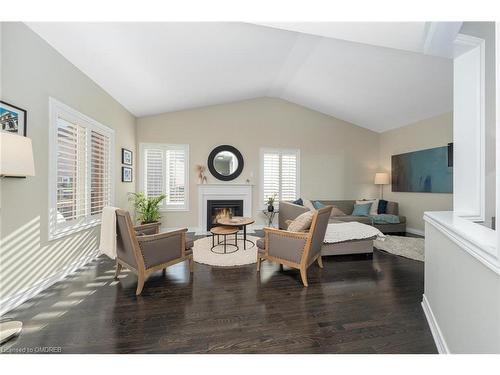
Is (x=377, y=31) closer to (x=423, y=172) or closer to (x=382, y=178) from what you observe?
(x=423, y=172)

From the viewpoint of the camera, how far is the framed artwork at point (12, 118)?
77.0 inches

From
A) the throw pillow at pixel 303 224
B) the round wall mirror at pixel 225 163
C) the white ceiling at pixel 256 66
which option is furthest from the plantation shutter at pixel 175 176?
the throw pillow at pixel 303 224

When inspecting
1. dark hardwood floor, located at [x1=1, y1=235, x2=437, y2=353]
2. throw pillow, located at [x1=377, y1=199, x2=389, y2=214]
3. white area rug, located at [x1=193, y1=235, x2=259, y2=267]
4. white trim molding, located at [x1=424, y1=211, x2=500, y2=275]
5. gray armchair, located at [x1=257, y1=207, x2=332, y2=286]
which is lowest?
dark hardwood floor, located at [x1=1, y1=235, x2=437, y2=353]

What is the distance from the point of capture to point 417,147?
17.2ft

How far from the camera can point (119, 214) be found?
8.05 feet

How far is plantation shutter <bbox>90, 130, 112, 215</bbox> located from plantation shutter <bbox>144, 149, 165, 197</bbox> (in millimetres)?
1287

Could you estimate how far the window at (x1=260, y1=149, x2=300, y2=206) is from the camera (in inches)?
233

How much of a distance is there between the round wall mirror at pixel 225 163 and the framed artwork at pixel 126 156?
1.84 metres

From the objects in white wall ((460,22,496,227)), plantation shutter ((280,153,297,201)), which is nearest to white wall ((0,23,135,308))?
white wall ((460,22,496,227))

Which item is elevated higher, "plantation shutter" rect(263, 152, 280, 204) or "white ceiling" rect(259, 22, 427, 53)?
"white ceiling" rect(259, 22, 427, 53)

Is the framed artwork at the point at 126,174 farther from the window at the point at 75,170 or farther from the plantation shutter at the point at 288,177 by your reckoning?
the plantation shutter at the point at 288,177

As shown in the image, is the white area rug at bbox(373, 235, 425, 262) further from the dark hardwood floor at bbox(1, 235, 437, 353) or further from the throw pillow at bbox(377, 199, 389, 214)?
the throw pillow at bbox(377, 199, 389, 214)
